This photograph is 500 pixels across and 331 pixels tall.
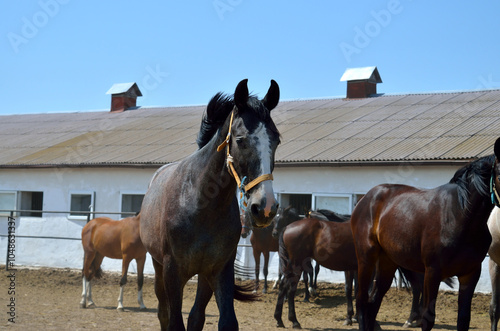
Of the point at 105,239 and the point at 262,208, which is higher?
the point at 262,208

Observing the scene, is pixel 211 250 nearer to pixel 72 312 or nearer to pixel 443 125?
pixel 72 312

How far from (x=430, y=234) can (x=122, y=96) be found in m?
20.5

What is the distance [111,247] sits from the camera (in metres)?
11.1

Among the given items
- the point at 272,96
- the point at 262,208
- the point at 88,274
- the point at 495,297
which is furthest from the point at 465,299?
the point at 88,274

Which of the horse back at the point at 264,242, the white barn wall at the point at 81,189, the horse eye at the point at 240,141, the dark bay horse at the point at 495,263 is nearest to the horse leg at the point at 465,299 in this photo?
the dark bay horse at the point at 495,263

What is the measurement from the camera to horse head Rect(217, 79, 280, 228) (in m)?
3.49

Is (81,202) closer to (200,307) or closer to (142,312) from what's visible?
(142,312)

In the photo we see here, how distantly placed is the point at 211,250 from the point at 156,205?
79 centimetres

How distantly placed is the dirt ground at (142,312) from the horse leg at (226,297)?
4.24m

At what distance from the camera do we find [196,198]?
423cm

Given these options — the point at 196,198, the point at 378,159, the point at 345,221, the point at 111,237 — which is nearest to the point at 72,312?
the point at 111,237

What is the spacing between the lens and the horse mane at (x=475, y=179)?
573 centimetres

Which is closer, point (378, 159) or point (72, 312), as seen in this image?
point (72, 312)

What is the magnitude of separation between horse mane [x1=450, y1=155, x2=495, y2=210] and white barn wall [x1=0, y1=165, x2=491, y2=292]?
7554 millimetres
